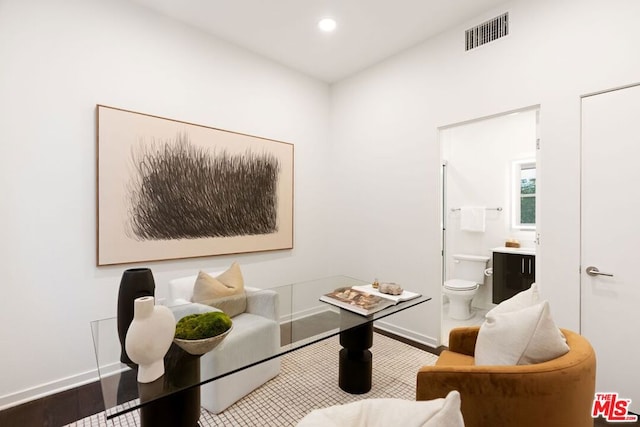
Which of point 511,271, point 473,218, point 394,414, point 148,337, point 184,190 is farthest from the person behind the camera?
point 473,218

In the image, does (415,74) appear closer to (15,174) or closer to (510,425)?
(510,425)

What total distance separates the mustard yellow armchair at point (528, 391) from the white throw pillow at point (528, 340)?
5 centimetres

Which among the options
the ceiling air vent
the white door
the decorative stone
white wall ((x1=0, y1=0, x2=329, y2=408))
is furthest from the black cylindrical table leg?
the ceiling air vent

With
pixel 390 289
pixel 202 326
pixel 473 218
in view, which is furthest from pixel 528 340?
pixel 473 218

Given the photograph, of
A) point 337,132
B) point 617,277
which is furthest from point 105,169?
point 617,277

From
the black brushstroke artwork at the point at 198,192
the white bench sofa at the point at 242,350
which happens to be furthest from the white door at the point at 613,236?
the black brushstroke artwork at the point at 198,192

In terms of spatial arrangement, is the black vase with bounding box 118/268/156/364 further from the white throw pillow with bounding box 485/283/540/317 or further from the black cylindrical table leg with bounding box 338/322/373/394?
the white throw pillow with bounding box 485/283/540/317

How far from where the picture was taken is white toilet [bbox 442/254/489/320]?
3.66 m

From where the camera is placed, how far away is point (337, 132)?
4027 millimetres

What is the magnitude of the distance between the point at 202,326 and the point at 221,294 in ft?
2.81

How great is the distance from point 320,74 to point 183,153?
200 centimetres

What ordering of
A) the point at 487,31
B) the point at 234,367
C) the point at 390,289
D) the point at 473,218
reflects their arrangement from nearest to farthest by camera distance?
the point at 234,367
the point at 390,289
the point at 487,31
the point at 473,218

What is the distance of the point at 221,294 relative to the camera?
2.35 metres

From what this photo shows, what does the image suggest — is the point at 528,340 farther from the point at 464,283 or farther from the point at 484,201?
the point at 484,201
